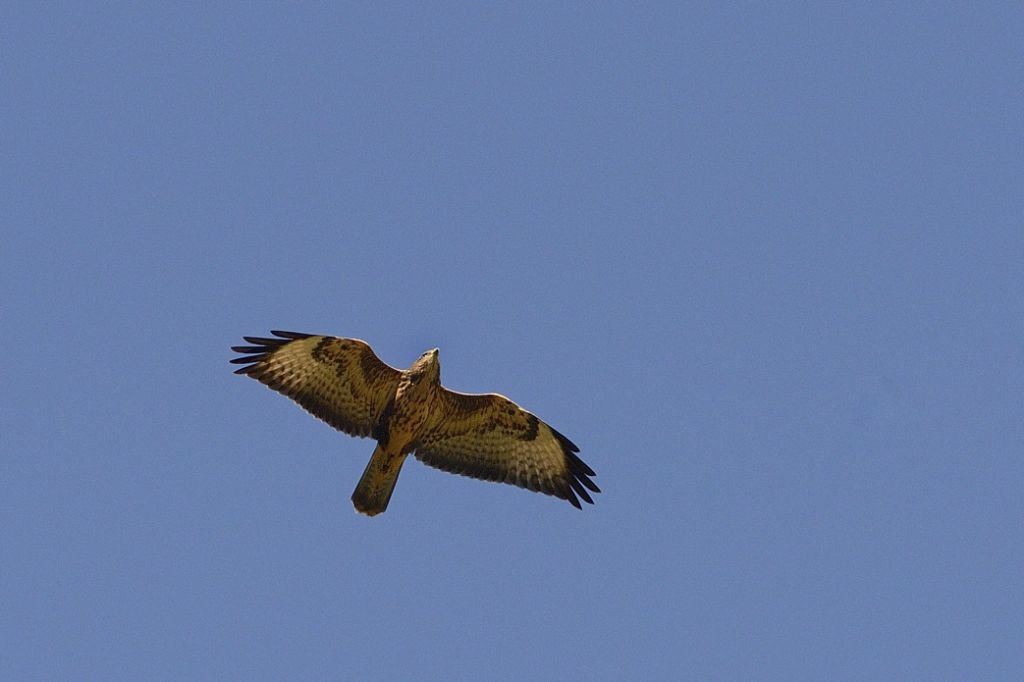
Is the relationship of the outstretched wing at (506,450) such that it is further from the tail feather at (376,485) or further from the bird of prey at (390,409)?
the tail feather at (376,485)

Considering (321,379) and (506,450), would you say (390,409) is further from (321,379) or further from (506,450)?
(506,450)

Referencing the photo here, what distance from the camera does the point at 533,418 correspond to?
2264 cm

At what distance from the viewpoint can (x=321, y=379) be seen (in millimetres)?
21906

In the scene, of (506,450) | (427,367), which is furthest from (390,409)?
(506,450)

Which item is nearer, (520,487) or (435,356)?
(435,356)

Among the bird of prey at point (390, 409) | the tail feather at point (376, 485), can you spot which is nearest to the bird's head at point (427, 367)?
the bird of prey at point (390, 409)

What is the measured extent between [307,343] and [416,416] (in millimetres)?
1781

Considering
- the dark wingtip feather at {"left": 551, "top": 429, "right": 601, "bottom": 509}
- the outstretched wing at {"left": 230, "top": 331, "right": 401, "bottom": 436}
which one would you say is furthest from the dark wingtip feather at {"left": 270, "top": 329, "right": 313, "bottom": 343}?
the dark wingtip feather at {"left": 551, "top": 429, "right": 601, "bottom": 509}

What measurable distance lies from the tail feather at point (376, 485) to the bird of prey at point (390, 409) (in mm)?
13

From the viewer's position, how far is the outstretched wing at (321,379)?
21.7m

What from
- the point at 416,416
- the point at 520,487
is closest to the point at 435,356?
the point at 416,416

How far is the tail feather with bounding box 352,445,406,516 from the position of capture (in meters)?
21.4

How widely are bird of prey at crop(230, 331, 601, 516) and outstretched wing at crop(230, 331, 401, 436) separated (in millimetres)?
14

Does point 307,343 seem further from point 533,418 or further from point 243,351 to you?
point 533,418
